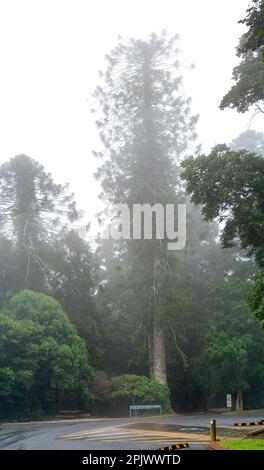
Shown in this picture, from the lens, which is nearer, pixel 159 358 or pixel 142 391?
pixel 142 391

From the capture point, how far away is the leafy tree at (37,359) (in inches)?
1345

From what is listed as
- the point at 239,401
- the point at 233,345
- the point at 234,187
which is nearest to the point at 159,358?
the point at 233,345

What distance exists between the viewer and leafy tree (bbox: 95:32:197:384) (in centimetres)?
4194

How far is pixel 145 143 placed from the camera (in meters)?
44.6

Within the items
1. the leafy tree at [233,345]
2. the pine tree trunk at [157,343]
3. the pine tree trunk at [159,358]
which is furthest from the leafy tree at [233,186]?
the leafy tree at [233,345]

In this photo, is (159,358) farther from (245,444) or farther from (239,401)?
(245,444)

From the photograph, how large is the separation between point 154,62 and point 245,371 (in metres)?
27.1

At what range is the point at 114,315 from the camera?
53.9m

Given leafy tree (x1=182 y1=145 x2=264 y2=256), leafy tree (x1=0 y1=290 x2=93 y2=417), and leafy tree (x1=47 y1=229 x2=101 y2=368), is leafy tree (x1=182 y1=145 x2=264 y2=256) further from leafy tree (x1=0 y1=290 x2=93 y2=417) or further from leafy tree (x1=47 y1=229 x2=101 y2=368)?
leafy tree (x1=47 y1=229 x2=101 y2=368)

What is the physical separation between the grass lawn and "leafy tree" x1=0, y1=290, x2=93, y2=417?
66.6 feet

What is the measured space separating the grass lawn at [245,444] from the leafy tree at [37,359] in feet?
66.6

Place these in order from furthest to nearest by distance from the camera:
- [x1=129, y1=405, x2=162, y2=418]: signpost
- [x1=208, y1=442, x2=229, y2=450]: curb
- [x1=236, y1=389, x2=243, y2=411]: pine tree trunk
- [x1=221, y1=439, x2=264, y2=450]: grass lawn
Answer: [x1=236, y1=389, x2=243, y2=411]: pine tree trunk < [x1=129, y1=405, x2=162, y2=418]: signpost < [x1=208, y1=442, x2=229, y2=450]: curb < [x1=221, y1=439, x2=264, y2=450]: grass lawn

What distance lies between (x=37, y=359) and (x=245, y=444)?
22259 mm

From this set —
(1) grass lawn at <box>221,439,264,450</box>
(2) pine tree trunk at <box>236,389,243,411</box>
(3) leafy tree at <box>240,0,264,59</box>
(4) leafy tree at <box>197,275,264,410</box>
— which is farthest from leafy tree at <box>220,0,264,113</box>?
(2) pine tree trunk at <box>236,389,243,411</box>
